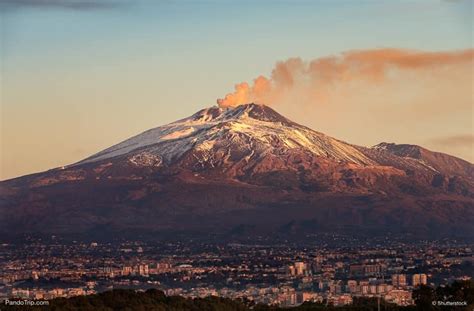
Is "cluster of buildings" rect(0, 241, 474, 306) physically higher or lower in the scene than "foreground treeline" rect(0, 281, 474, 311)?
higher

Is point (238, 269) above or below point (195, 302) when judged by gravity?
above

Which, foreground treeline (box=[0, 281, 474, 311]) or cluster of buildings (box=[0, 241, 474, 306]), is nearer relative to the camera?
foreground treeline (box=[0, 281, 474, 311])

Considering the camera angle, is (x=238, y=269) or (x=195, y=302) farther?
(x=238, y=269)

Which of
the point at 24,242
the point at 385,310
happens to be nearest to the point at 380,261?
the point at 24,242

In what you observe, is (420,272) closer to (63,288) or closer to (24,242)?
(63,288)
